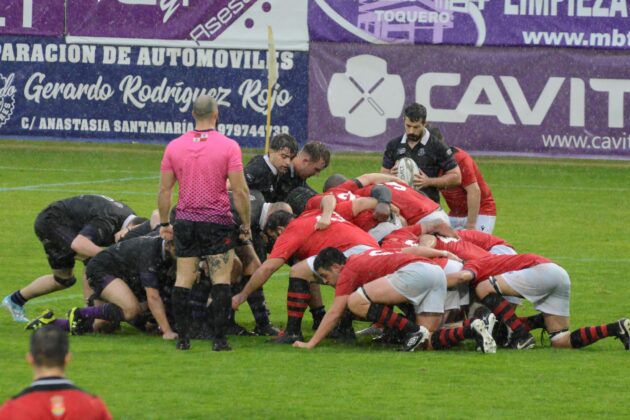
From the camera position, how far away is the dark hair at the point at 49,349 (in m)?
5.72

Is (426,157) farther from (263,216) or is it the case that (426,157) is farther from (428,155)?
(263,216)

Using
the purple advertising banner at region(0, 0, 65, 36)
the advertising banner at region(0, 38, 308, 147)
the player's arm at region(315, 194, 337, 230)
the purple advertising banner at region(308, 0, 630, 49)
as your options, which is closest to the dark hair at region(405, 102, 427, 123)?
the player's arm at region(315, 194, 337, 230)

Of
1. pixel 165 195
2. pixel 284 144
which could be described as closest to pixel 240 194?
pixel 165 195

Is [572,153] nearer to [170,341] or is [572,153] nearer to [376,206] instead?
[376,206]

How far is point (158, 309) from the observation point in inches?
449

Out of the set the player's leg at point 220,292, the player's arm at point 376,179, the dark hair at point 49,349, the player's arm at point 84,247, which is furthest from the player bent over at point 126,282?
the dark hair at point 49,349

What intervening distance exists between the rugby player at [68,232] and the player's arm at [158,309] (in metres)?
1.08

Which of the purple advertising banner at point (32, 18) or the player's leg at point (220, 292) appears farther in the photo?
the purple advertising banner at point (32, 18)

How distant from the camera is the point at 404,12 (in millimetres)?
25984

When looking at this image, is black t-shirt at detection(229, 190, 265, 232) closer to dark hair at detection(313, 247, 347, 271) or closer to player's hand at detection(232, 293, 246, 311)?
player's hand at detection(232, 293, 246, 311)

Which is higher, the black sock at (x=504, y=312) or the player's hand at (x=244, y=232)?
the player's hand at (x=244, y=232)

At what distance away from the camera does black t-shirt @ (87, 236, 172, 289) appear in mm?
11445

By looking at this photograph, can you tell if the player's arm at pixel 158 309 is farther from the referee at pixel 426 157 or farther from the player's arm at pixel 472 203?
the player's arm at pixel 472 203

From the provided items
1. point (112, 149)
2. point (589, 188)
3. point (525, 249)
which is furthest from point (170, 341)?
point (112, 149)
